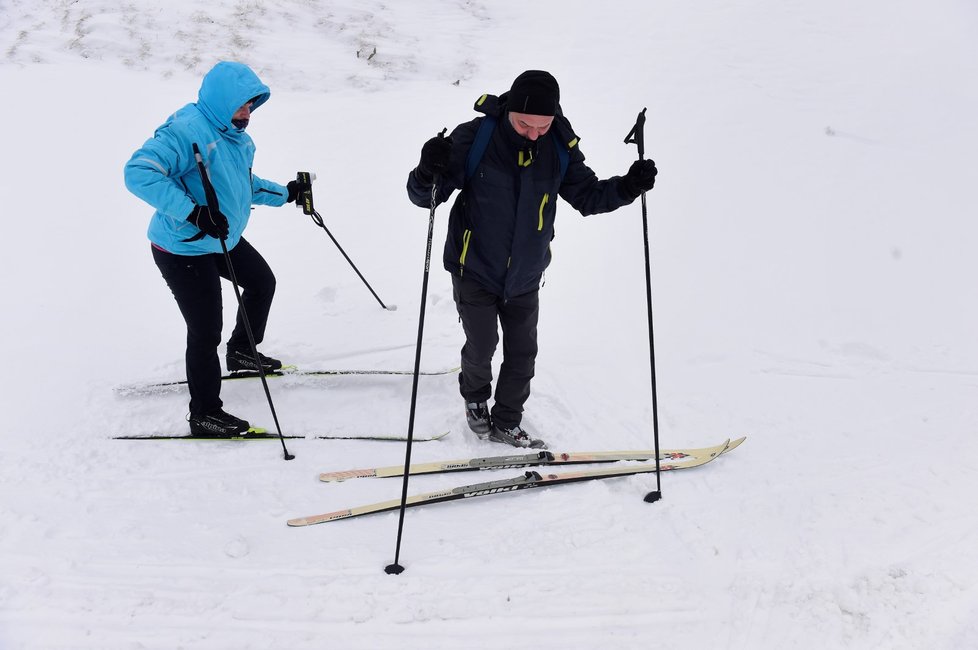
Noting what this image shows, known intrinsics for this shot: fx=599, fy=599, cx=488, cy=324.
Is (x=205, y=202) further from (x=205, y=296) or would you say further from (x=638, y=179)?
(x=638, y=179)

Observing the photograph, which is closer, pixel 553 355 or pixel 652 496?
pixel 652 496

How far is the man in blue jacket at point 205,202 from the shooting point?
321cm

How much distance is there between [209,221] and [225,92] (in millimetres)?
730

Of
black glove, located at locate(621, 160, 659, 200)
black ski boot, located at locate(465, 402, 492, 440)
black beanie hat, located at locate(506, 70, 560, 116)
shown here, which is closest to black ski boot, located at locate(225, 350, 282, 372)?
black ski boot, located at locate(465, 402, 492, 440)

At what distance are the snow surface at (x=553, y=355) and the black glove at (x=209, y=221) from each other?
56.2 inches

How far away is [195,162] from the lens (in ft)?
11.1

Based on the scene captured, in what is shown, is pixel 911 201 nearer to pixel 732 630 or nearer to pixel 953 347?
pixel 953 347

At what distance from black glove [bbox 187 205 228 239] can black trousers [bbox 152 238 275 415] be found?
1.24 ft

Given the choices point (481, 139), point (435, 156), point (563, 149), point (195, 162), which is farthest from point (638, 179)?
point (195, 162)

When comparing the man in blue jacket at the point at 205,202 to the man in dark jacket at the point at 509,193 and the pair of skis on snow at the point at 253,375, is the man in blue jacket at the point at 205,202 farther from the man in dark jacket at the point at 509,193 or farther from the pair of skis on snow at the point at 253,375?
the man in dark jacket at the point at 509,193

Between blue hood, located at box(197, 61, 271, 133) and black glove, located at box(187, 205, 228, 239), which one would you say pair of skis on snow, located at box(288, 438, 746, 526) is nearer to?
black glove, located at box(187, 205, 228, 239)

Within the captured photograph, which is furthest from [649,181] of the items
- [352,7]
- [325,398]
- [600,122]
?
[352,7]

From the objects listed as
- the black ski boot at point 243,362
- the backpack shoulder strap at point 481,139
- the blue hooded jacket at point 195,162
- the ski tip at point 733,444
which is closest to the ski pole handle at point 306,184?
the blue hooded jacket at point 195,162

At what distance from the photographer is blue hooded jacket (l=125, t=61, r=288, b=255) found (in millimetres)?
3158
